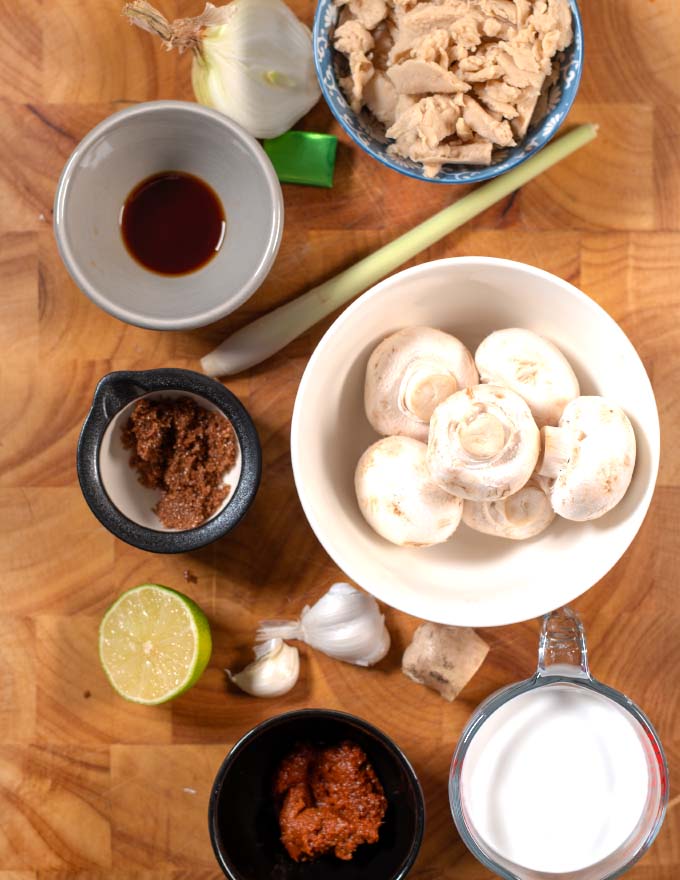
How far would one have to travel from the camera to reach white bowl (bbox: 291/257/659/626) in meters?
0.92

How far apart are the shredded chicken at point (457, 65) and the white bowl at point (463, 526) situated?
17 centimetres

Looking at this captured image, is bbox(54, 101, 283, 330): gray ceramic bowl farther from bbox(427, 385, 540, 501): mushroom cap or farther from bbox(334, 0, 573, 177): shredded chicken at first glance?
bbox(427, 385, 540, 501): mushroom cap

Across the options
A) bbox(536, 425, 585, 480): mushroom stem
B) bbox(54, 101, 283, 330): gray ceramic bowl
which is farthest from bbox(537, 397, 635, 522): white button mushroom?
bbox(54, 101, 283, 330): gray ceramic bowl

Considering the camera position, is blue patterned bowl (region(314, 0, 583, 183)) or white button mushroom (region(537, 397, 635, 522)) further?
blue patterned bowl (region(314, 0, 583, 183))

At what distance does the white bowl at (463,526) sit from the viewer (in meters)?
0.92

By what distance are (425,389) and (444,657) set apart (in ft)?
1.18

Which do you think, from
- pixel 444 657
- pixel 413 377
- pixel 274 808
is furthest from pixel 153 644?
pixel 413 377

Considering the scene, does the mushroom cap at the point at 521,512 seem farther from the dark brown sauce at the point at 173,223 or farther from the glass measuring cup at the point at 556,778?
the dark brown sauce at the point at 173,223

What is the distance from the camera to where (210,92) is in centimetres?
108

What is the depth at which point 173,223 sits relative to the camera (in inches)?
43.9

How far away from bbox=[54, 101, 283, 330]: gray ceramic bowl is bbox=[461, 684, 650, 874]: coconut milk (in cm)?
59

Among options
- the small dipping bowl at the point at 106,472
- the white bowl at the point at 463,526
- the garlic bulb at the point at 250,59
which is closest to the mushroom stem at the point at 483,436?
the white bowl at the point at 463,526

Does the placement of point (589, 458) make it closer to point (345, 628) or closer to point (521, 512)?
point (521, 512)

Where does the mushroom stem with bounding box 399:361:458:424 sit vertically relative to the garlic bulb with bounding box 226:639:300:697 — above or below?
above
